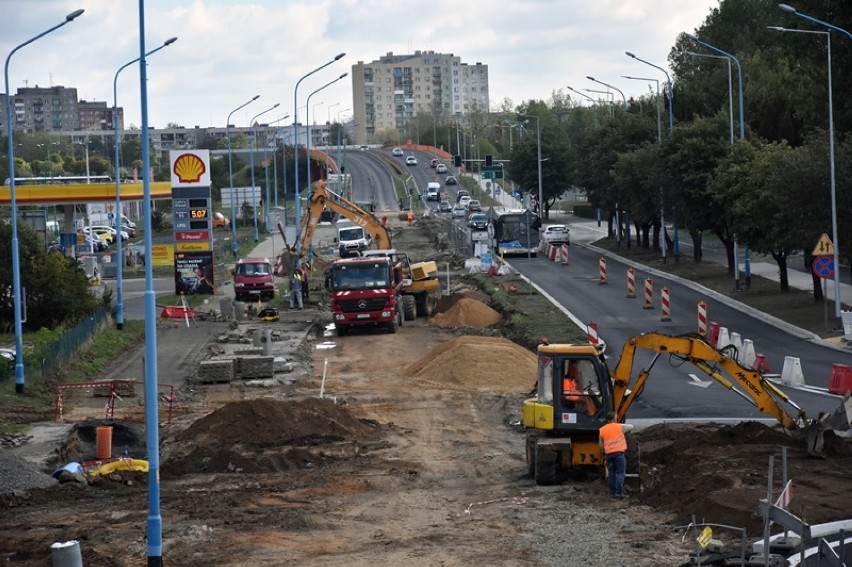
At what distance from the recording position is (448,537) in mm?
18219

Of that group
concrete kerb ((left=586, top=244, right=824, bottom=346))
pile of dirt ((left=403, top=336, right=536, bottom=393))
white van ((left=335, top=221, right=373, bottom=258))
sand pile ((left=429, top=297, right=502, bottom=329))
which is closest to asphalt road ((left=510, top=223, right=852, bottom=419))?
concrete kerb ((left=586, top=244, right=824, bottom=346))

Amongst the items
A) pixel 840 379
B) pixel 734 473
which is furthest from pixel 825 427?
pixel 840 379

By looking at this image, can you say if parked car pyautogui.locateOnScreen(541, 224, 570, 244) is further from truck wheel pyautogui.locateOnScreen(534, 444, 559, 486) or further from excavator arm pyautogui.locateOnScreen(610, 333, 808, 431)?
truck wheel pyautogui.locateOnScreen(534, 444, 559, 486)

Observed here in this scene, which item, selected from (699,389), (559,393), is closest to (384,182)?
(699,389)

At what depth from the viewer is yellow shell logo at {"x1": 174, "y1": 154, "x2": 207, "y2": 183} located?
5572 cm

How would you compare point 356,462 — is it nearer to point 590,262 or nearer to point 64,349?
point 64,349

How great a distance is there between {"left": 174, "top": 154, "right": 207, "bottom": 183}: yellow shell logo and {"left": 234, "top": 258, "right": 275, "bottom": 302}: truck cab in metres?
4.48

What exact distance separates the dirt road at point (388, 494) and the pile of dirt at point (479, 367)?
6.61ft

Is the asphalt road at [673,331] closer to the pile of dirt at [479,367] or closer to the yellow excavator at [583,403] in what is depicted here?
the pile of dirt at [479,367]

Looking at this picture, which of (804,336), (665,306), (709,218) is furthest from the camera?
(709,218)

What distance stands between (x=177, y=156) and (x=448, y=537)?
132ft

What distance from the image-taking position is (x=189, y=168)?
2200 inches

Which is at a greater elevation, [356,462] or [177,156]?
[177,156]

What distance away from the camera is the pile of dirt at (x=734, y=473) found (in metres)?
17.9
